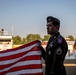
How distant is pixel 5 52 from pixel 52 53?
99 cm

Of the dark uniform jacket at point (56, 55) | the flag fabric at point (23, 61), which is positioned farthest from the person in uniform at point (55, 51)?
the flag fabric at point (23, 61)

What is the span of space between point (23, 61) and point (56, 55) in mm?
777

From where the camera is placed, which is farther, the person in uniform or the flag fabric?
the flag fabric

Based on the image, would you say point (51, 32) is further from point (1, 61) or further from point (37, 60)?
point (1, 61)

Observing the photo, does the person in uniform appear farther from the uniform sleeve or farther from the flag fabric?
the flag fabric

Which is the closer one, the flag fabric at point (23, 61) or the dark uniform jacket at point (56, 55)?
the dark uniform jacket at point (56, 55)

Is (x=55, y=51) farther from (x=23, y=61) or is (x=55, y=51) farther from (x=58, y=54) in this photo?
(x=23, y=61)

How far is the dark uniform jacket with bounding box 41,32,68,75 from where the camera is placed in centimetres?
394

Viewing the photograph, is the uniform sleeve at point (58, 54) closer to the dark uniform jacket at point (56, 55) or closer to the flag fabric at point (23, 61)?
the dark uniform jacket at point (56, 55)

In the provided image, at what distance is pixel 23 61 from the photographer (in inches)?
181

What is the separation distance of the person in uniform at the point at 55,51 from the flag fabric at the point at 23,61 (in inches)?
14.0

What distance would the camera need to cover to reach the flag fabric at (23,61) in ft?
14.7

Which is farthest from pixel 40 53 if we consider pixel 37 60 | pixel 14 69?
Answer: pixel 14 69

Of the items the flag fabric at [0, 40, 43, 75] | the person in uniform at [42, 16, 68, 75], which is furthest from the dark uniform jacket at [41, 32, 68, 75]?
the flag fabric at [0, 40, 43, 75]
